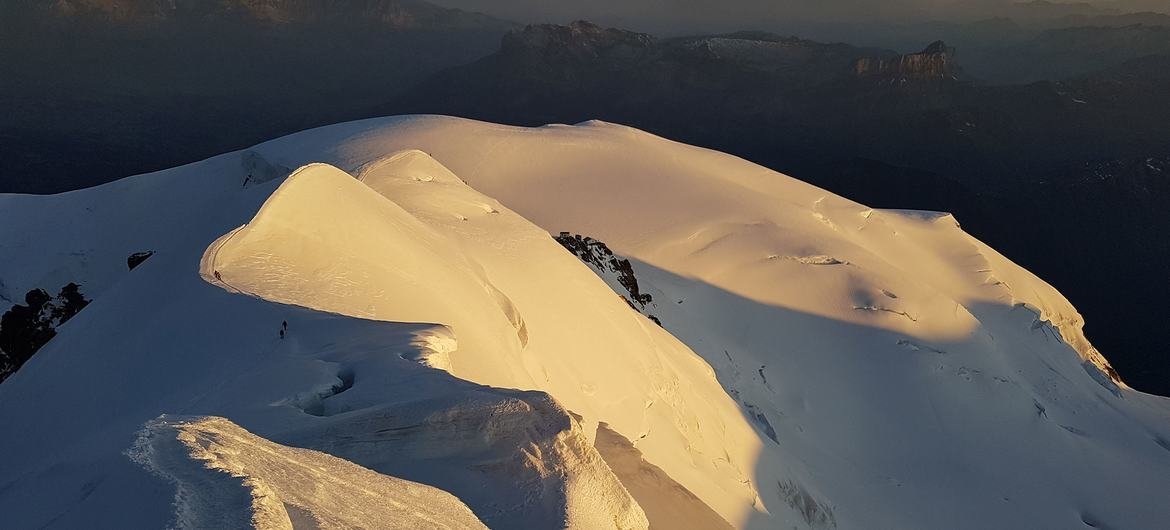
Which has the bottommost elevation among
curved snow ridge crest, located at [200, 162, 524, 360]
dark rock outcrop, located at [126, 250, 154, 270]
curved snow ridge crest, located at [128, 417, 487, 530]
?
dark rock outcrop, located at [126, 250, 154, 270]

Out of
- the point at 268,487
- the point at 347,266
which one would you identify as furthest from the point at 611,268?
the point at 268,487

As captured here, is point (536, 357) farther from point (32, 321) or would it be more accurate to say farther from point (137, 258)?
point (32, 321)

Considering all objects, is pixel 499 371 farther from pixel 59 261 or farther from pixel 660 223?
pixel 660 223

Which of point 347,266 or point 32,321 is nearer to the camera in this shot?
point 347,266

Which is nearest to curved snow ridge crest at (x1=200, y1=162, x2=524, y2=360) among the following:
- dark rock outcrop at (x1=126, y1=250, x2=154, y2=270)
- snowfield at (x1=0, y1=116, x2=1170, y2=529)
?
snowfield at (x1=0, y1=116, x2=1170, y2=529)

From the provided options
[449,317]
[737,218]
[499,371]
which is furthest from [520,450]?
[737,218]

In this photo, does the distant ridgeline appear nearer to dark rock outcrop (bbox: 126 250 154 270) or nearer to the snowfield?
the snowfield
